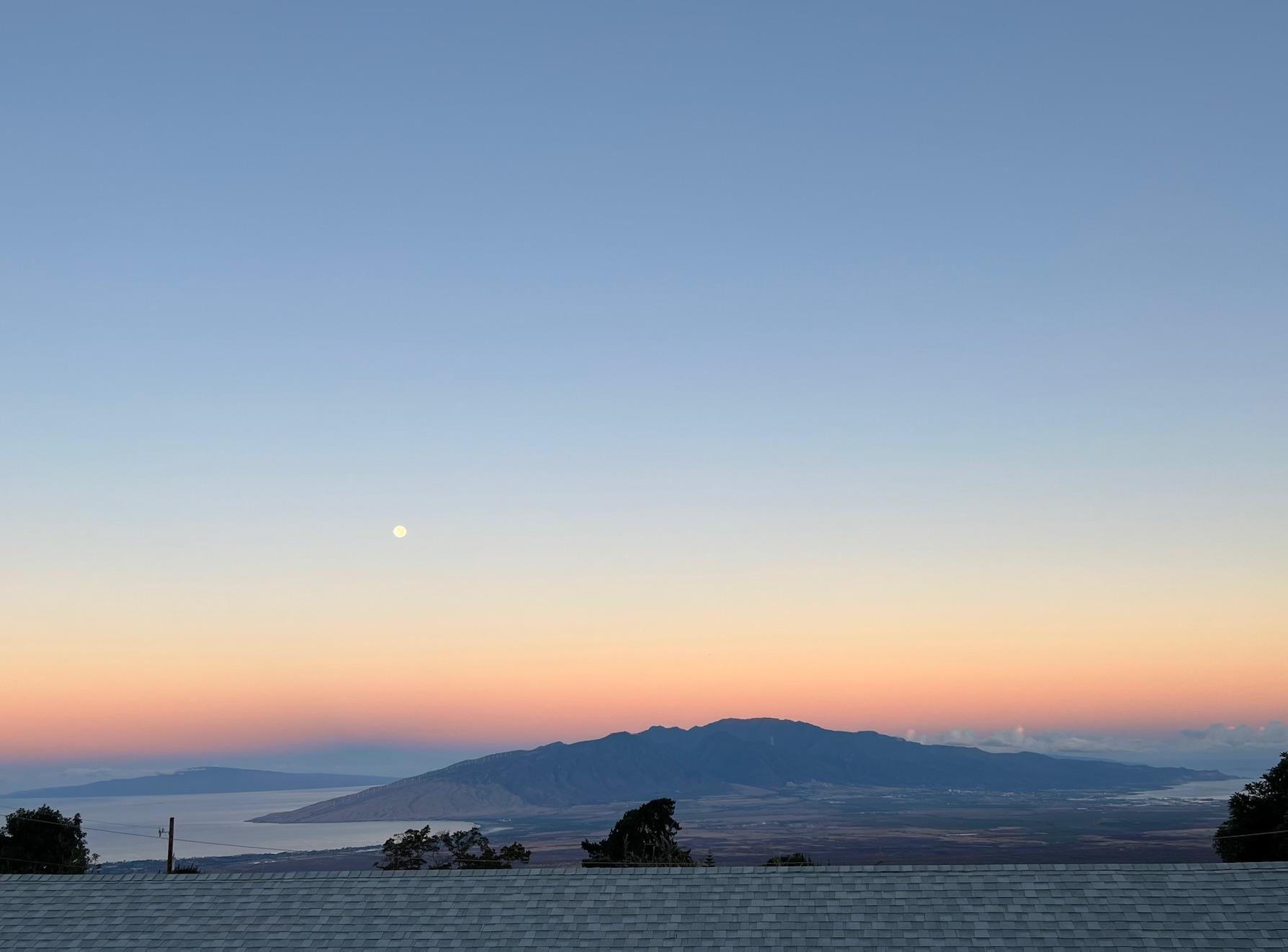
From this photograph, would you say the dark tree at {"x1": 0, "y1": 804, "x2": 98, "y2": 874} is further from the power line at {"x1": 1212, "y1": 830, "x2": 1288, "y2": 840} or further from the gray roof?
the power line at {"x1": 1212, "y1": 830, "x2": 1288, "y2": 840}

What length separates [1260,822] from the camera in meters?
62.1

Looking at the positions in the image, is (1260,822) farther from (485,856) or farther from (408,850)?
(408,850)

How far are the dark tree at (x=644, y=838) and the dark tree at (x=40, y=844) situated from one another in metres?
34.7

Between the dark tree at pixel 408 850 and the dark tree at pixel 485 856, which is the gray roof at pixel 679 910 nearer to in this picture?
the dark tree at pixel 485 856

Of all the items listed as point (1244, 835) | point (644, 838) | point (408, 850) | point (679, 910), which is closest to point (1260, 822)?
point (1244, 835)

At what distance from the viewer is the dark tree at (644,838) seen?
82.9 metres

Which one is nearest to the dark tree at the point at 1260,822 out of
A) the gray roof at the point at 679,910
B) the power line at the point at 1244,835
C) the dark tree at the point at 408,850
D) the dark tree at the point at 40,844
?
the power line at the point at 1244,835

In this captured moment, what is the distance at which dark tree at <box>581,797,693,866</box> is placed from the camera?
8294cm

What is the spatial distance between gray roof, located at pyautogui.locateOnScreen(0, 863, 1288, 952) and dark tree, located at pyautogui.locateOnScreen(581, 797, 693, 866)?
55445 millimetres

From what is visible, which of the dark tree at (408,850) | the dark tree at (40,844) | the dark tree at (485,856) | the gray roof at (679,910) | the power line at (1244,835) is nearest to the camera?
the gray roof at (679,910)

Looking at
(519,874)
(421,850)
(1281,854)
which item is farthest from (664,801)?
(519,874)

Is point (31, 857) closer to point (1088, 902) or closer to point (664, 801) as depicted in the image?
point (664, 801)

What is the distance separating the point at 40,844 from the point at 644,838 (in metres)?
41.5

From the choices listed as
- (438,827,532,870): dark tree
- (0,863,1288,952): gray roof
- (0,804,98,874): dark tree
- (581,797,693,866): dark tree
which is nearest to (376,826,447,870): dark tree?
(438,827,532,870): dark tree
